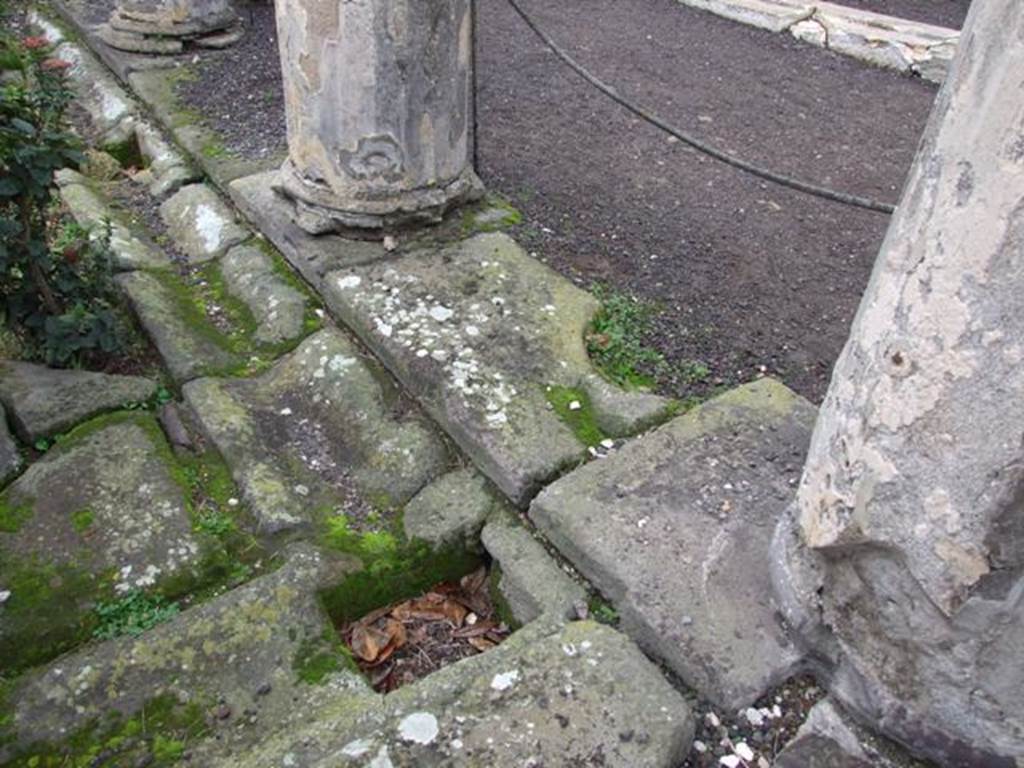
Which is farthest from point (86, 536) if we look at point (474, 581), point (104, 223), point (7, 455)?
point (104, 223)

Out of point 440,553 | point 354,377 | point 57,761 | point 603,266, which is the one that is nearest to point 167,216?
point 354,377

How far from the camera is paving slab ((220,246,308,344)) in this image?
10.1 ft

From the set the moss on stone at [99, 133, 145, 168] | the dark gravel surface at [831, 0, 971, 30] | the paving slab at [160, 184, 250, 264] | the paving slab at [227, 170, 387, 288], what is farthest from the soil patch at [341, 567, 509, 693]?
the dark gravel surface at [831, 0, 971, 30]

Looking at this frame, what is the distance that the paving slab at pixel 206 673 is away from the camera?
1908 millimetres

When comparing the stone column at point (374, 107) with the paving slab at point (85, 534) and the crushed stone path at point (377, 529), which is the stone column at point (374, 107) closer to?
the crushed stone path at point (377, 529)

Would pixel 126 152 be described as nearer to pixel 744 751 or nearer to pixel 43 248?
pixel 43 248

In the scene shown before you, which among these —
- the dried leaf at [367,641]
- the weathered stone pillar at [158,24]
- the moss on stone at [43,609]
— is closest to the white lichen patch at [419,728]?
the dried leaf at [367,641]

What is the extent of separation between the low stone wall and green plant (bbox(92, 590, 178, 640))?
5387 mm

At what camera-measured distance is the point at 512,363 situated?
2.74 metres

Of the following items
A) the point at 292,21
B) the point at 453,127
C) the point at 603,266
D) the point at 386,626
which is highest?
the point at 292,21

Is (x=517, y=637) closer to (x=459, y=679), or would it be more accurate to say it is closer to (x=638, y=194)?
(x=459, y=679)

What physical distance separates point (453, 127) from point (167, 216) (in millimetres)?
1326

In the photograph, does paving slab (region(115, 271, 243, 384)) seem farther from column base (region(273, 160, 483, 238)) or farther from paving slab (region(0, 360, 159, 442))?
column base (region(273, 160, 483, 238))

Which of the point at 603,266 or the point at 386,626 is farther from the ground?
the point at 603,266
